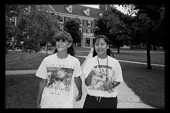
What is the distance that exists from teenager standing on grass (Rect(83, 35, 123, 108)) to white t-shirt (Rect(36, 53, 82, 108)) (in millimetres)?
270

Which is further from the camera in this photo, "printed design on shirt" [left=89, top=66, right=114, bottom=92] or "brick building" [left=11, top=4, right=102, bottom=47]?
"brick building" [left=11, top=4, right=102, bottom=47]

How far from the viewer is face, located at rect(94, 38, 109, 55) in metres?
2.66

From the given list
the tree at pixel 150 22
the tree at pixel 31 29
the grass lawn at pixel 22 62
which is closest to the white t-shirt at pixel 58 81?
the tree at pixel 31 29

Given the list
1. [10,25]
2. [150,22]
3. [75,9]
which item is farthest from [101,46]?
[75,9]

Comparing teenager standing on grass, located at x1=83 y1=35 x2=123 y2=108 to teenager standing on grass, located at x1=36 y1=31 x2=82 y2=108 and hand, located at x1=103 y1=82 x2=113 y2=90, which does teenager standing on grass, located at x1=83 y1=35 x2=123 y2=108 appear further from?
teenager standing on grass, located at x1=36 y1=31 x2=82 y2=108

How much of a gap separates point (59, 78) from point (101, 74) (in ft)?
2.09

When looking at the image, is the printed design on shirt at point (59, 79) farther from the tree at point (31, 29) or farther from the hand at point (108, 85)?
the tree at point (31, 29)

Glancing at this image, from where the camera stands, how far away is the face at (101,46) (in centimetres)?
266

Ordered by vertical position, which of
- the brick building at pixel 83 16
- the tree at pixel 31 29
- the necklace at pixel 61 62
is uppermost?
the brick building at pixel 83 16

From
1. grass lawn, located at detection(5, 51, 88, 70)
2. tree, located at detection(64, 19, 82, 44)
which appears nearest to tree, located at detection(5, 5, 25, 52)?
grass lawn, located at detection(5, 51, 88, 70)

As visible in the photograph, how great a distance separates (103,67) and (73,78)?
0.50 meters

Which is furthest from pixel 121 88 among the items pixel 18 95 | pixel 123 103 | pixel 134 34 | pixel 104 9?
pixel 104 9

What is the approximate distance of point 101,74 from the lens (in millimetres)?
2564

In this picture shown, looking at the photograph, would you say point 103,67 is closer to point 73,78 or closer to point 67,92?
point 73,78
